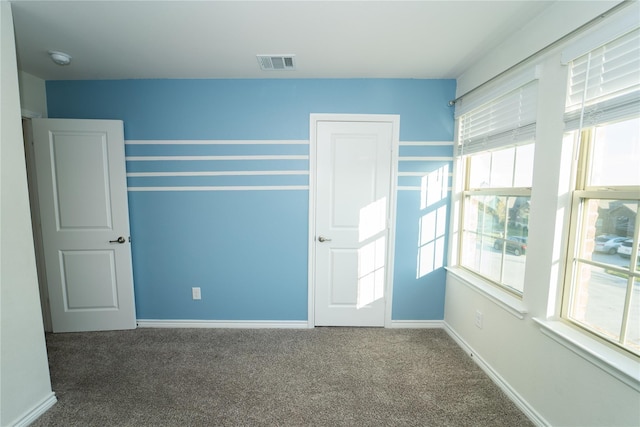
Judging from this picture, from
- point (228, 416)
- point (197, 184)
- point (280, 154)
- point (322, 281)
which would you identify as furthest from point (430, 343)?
point (197, 184)

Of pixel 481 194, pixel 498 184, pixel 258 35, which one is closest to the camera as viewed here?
pixel 258 35

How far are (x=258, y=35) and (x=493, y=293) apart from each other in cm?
257

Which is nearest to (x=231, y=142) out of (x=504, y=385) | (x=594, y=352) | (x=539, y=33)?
(x=539, y=33)

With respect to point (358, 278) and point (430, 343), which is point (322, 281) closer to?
point (358, 278)

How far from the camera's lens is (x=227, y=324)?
8.96ft

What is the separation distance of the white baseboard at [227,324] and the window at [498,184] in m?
1.84

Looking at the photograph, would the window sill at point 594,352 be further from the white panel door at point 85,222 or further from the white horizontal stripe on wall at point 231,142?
the white panel door at point 85,222

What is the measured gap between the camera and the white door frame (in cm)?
255

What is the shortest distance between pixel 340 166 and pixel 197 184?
1.46 meters

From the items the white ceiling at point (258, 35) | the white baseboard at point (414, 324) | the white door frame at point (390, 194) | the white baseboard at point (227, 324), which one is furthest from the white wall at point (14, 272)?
the white baseboard at point (414, 324)

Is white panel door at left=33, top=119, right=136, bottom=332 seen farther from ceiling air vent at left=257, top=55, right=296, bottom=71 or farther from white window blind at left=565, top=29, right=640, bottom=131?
white window blind at left=565, top=29, right=640, bottom=131

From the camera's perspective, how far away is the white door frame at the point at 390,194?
2.55 metres

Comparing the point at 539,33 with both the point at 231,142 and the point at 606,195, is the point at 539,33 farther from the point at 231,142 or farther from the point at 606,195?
the point at 231,142

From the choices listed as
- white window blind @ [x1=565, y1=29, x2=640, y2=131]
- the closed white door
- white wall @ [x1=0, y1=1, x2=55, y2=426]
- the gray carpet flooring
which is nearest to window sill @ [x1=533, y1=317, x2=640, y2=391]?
the gray carpet flooring
